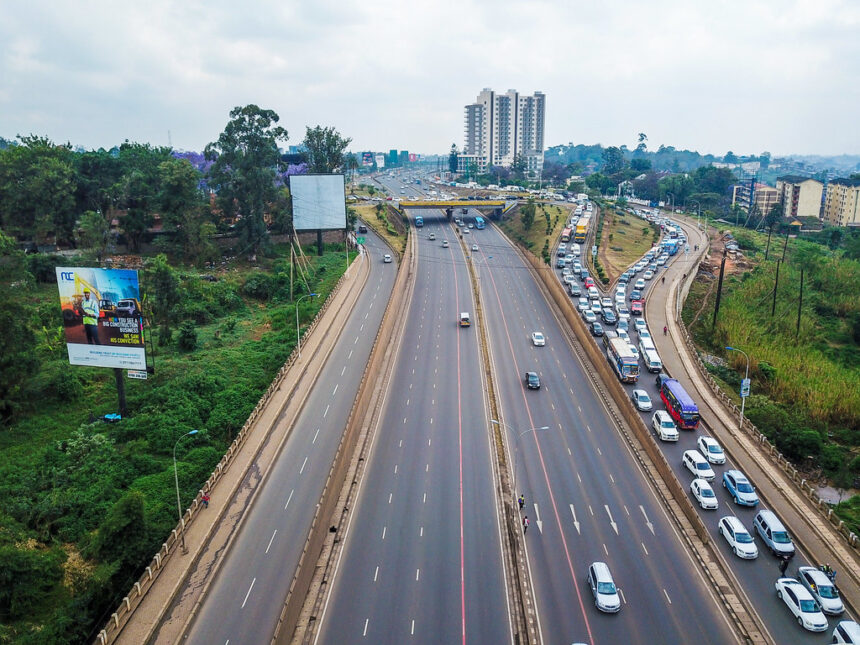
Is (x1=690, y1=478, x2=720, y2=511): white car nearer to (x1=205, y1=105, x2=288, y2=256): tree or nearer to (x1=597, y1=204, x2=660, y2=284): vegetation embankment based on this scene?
(x1=597, y1=204, x2=660, y2=284): vegetation embankment

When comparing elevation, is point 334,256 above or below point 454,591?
above

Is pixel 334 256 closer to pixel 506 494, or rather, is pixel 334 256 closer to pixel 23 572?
pixel 506 494

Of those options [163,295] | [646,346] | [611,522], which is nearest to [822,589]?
[611,522]

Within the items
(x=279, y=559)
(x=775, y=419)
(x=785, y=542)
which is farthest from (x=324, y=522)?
(x=775, y=419)

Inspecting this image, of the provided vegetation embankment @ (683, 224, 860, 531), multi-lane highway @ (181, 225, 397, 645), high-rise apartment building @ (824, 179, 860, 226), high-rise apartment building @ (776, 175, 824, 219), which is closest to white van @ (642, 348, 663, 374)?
vegetation embankment @ (683, 224, 860, 531)

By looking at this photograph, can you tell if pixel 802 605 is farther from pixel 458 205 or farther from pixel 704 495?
pixel 458 205

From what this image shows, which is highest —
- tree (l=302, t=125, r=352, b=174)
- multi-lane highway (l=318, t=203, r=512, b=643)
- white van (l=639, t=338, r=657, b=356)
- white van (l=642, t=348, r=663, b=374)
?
tree (l=302, t=125, r=352, b=174)
